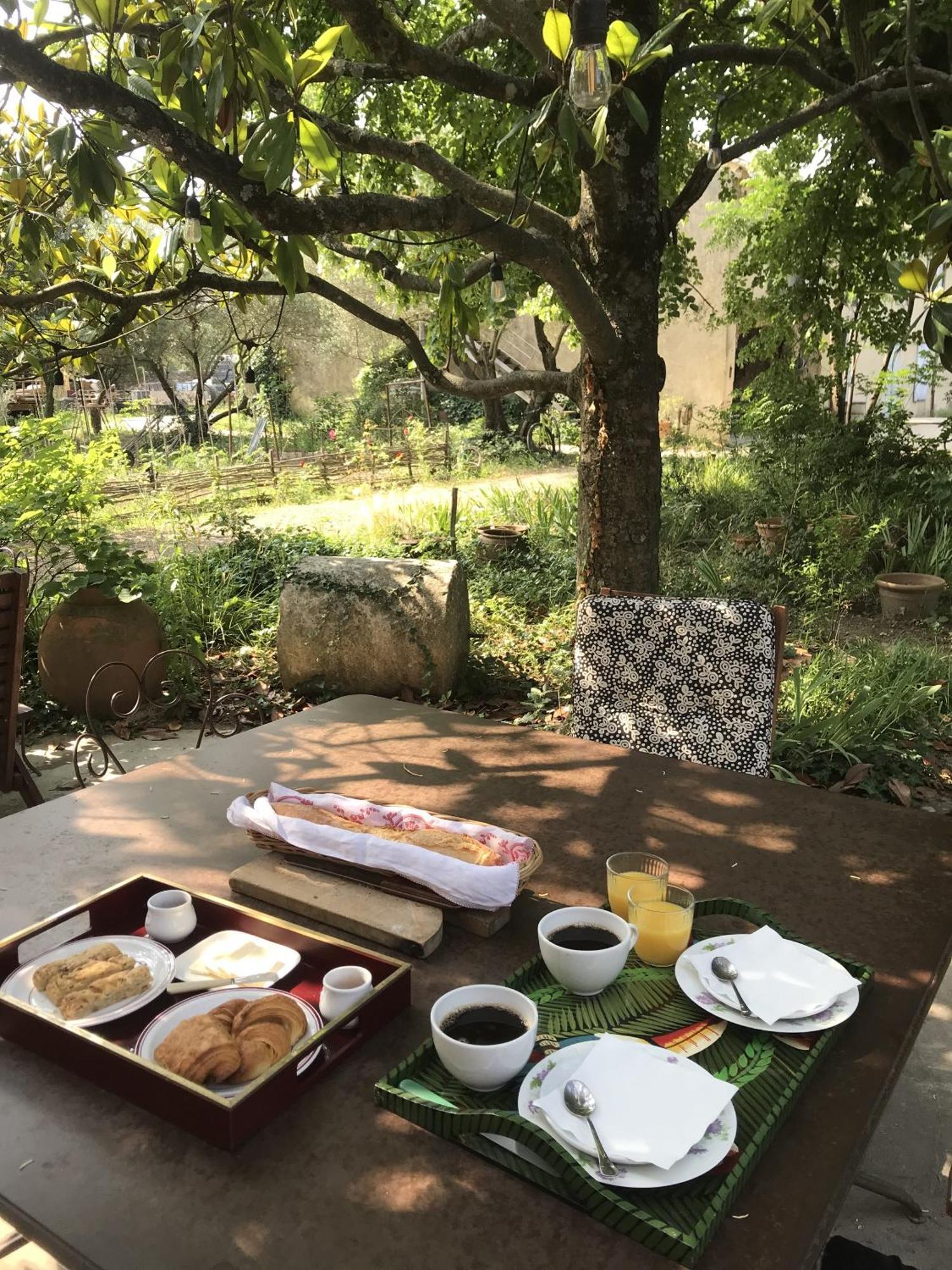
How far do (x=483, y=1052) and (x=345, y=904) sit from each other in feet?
1.53

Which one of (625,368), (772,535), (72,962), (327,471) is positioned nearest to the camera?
(72,962)

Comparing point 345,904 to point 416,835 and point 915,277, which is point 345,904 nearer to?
point 416,835

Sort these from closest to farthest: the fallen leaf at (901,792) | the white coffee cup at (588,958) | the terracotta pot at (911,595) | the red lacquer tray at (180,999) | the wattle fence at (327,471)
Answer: the red lacquer tray at (180,999) → the white coffee cup at (588,958) → the fallen leaf at (901,792) → the terracotta pot at (911,595) → the wattle fence at (327,471)

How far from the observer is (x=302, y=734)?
240 cm

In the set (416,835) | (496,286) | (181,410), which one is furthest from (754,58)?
(181,410)

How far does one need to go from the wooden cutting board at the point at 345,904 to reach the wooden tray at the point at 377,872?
1cm

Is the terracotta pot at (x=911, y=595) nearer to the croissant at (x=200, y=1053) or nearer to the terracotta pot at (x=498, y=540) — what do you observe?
the terracotta pot at (x=498, y=540)

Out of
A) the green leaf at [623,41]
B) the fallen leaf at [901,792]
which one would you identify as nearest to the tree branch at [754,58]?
the green leaf at [623,41]

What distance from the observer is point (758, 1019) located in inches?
48.1

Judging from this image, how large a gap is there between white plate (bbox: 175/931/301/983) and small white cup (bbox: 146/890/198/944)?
3cm

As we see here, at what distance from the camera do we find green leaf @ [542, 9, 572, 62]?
1.82 meters

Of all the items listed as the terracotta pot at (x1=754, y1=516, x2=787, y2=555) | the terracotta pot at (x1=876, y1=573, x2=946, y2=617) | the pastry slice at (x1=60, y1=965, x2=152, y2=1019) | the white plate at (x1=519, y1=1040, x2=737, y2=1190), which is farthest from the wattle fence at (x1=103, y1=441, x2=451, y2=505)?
the white plate at (x1=519, y1=1040, x2=737, y2=1190)

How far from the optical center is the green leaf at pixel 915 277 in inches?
65.0

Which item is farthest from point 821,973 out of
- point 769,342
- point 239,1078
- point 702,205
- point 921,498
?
point 702,205
